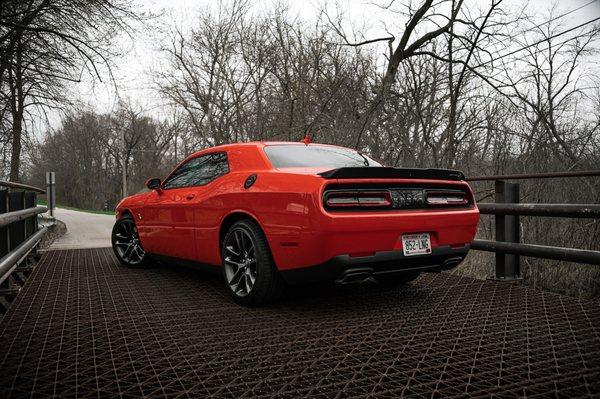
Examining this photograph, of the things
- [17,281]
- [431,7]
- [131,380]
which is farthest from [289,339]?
[431,7]

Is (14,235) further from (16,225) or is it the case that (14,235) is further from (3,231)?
(3,231)

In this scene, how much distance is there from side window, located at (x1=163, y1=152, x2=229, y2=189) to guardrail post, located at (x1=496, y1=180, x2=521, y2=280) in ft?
9.69

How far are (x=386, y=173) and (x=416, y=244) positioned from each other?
60cm

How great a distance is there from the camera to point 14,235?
513 centimetres

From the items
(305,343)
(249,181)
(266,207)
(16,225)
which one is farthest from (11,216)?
(305,343)

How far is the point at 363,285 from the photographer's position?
4.59 metres

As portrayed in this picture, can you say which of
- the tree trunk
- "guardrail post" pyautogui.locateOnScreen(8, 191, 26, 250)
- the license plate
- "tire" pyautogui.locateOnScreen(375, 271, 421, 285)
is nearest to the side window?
"guardrail post" pyautogui.locateOnScreen(8, 191, 26, 250)

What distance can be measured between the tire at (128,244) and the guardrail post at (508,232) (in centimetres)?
421

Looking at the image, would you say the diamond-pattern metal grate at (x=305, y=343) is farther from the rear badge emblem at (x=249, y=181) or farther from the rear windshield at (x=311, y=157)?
the rear windshield at (x=311, y=157)

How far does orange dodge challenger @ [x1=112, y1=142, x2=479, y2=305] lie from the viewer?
125 inches

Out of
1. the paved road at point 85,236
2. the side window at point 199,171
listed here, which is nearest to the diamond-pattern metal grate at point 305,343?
the side window at point 199,171

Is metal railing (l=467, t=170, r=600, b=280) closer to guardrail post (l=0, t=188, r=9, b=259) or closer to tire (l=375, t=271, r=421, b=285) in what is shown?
tire (l=375, t=271, r=421, b=285)

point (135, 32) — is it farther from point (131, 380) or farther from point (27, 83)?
point (131, 380)

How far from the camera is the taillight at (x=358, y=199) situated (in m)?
3.19
